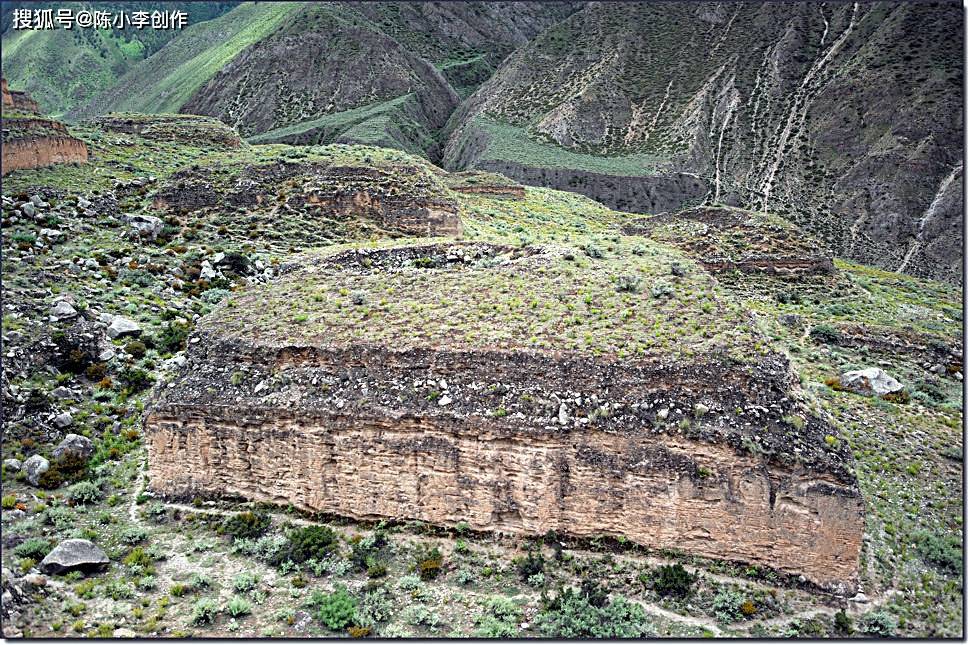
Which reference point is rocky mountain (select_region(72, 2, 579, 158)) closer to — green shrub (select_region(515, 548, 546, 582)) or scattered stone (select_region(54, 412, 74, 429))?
scattered stone (select_region(54, 412, 74, 429))

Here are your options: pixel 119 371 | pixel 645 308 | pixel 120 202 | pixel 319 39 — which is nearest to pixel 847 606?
pixel 645 308

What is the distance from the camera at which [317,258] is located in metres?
19.8

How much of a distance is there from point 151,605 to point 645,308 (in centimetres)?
1166

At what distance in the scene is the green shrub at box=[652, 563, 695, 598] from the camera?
1170 centimetres

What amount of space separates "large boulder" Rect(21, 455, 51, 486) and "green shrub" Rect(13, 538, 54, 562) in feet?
8.26

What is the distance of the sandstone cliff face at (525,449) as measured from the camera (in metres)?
11.7

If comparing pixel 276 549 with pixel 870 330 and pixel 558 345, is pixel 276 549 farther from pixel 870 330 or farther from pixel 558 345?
pixel 870 330

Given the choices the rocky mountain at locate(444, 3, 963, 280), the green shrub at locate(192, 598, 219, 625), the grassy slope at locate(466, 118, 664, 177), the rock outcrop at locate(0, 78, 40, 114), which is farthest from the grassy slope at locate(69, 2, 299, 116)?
the green shrub at locate(192, 598, 219, 625)

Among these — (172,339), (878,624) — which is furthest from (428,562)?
(172,339)

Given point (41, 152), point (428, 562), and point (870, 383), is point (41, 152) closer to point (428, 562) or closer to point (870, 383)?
point (428, 562)

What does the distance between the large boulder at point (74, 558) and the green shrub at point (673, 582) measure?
35.1ft

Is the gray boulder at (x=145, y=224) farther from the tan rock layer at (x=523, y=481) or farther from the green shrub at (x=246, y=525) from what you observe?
the green shrub at (x=246, y=525)

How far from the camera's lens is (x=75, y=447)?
52.1 feet

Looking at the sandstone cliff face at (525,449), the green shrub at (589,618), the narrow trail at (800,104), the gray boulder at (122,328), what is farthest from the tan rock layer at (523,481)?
the narrow trail at (800,104)
